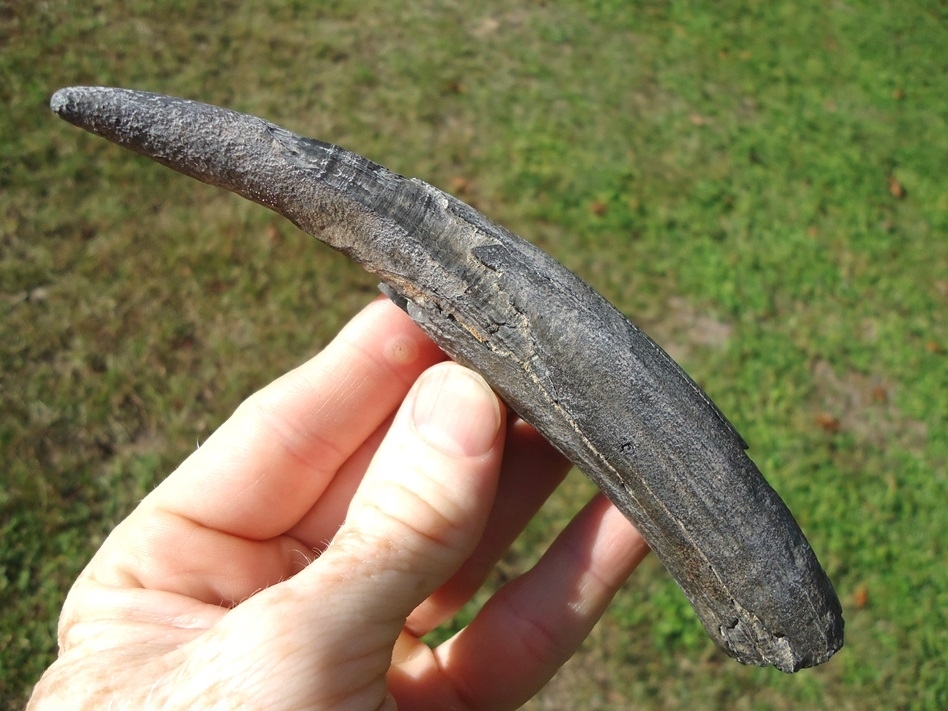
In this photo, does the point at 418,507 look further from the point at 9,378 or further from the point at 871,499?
the point at 871,499

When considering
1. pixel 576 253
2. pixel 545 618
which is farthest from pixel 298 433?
pixel 576 253

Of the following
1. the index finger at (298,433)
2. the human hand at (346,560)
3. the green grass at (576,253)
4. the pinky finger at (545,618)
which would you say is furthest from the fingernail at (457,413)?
the green grass at (576,253)

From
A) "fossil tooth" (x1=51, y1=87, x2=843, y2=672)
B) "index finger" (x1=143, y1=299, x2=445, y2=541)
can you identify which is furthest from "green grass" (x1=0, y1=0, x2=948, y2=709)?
"fossil tooth" (x1=51, y1=87, x2=843, y2=672)

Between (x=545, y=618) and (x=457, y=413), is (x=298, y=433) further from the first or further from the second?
(x=545, y=618)

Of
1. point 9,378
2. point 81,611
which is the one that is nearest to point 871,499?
point 81,611

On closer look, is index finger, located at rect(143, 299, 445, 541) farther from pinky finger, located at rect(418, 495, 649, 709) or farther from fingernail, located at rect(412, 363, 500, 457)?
pinky finger, located at rect(418, 495, 649, 709)

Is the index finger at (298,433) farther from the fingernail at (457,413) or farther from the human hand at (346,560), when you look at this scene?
the fingernail at (457,413)
